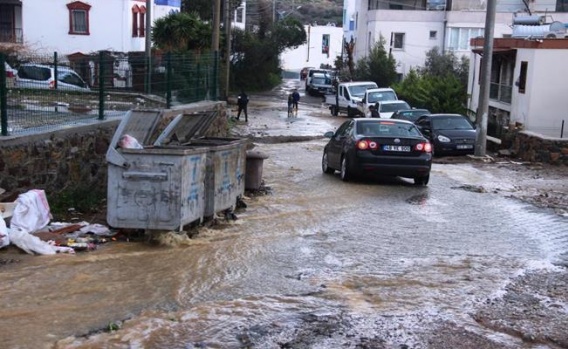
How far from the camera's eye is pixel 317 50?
10375 centimetres

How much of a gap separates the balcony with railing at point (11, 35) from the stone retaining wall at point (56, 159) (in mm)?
33229

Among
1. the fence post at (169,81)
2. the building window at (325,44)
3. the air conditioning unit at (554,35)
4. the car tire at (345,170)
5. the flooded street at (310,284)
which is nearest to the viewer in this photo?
the flooded street at (310,284)

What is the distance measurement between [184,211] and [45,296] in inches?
100.0

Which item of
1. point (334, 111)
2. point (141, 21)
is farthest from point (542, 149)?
point (141, 21)

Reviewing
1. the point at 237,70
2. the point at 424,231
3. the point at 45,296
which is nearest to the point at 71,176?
the point at 45,296

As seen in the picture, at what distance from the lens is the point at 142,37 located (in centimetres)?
4800

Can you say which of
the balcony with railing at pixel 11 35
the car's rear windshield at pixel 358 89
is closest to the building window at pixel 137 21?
the balcony with railing at pixel 11 35

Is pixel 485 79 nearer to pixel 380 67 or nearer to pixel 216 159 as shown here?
pixel 216 159

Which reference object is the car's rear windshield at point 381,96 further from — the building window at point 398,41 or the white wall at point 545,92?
the building window at point 398,41

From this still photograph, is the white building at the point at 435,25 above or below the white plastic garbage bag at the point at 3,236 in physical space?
above

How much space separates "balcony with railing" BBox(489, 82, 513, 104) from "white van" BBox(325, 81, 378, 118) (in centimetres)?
885

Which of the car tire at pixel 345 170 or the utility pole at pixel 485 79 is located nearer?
the car tire at pixel 345 170

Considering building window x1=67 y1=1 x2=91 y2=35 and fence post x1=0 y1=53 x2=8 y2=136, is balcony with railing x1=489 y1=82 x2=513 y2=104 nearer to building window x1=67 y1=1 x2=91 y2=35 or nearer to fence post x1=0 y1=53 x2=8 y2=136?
building window x1=67 y1=1 x2=91 y2=35

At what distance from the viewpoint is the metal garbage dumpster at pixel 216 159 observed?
1020 centimetres
